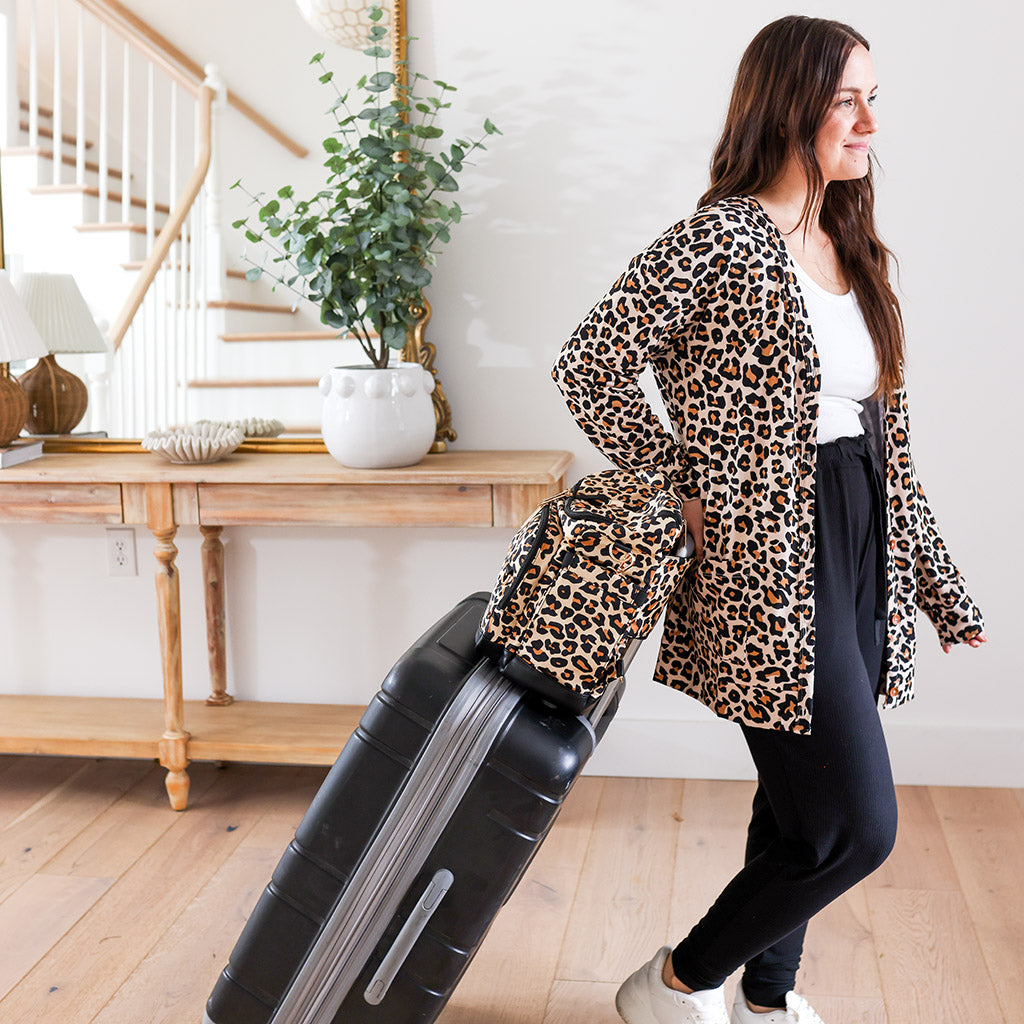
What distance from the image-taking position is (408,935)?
135 cm

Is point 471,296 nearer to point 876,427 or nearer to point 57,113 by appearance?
point 57,113

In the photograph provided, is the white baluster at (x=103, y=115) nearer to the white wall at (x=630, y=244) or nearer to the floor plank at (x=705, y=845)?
the white wall at (x=630, y=244)

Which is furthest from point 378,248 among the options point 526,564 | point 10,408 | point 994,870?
point 994,870

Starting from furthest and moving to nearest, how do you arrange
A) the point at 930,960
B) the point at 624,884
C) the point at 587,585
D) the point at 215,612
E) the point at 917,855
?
the point at 215,612 → the point at 917,855 → the point at 624,884 → the point at 930,960 → the point at 587,585

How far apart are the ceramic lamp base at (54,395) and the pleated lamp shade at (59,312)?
0.06m

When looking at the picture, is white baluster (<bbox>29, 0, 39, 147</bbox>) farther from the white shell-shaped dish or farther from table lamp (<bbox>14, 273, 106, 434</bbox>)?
the white shell-shaped dish

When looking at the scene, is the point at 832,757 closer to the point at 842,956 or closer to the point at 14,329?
the point at 842,956

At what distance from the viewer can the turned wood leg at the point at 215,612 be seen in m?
2.64

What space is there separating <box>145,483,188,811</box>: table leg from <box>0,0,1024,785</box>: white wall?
0.33m

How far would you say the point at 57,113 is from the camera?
2.49 meters

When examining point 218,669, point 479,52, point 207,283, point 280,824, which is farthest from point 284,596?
point 479,52

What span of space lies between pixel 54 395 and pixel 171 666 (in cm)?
72

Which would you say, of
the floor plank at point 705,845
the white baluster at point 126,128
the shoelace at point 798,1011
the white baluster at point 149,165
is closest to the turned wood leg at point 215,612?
the white baluster at point 149,165

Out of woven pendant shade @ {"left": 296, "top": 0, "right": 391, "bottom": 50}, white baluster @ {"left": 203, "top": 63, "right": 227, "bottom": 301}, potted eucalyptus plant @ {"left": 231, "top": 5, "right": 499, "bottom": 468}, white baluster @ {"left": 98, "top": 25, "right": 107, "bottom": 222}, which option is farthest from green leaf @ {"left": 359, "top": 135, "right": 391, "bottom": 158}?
white baluster @ {"left": 98, "top": 25, "right": 107, "bottom": 222}
